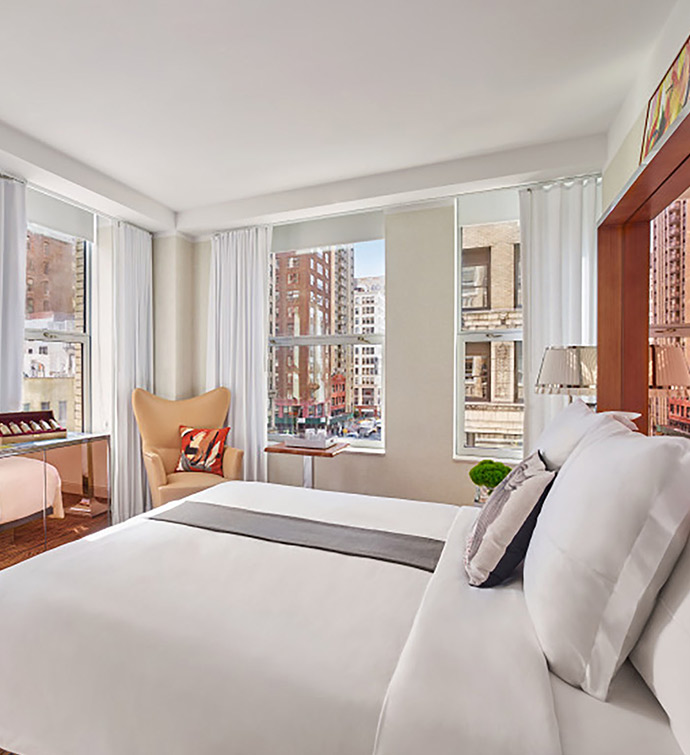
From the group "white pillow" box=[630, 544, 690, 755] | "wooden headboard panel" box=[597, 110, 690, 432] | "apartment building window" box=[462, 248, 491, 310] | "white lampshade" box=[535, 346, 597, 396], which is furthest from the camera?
"apartment building window" box=[462, 248, 491, 310]

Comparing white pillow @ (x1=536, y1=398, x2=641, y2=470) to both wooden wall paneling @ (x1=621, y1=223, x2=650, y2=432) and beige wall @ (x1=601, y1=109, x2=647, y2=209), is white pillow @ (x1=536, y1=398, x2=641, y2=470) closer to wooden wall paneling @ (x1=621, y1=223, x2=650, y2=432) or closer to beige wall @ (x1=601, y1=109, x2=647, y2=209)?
wooden wall paneling @ (x1=621, y1=223, x2=650, y2=432)

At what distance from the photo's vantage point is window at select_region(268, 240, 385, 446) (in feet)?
12.5

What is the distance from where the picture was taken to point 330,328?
155 inches

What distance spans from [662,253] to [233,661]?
71.9 inches

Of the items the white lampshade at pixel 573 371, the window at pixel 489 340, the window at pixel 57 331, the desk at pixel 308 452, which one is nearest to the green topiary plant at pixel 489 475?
the white lampshade at pixel 573 371

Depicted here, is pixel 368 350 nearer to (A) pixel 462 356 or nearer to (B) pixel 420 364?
(B) pixel 420 364

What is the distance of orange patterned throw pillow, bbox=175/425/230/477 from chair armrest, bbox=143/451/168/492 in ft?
0.69

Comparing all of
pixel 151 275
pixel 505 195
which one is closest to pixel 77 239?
pixel 151 275

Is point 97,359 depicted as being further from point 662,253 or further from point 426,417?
point 662,253

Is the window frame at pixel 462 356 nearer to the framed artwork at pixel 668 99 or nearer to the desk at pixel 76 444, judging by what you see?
the framed artwork at pixel 668 99

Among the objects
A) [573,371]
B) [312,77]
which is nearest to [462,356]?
[573,371]

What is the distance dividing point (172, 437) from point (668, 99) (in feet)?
12.3

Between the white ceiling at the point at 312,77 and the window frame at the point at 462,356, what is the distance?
84 centimetres

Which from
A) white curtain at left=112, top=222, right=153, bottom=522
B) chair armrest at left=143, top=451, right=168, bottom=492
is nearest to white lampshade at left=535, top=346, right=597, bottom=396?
chair armrest at left=143, top=451, right=168, bottom=492
